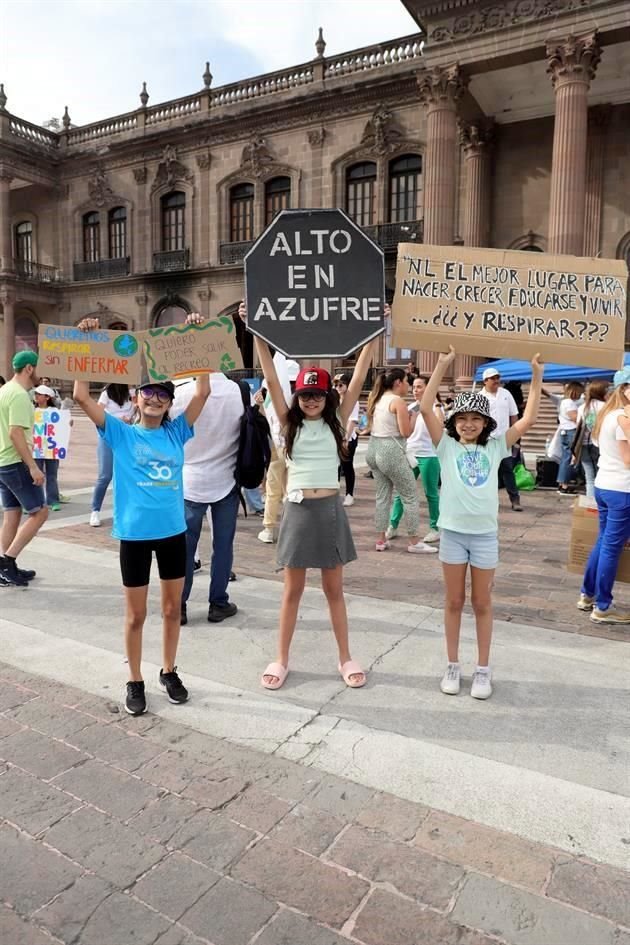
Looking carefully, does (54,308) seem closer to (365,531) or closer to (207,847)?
(365,531)

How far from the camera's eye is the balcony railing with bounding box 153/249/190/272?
1143 inches

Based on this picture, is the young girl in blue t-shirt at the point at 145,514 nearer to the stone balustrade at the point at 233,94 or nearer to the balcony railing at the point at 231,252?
the stone balustrade at the point at 233,94

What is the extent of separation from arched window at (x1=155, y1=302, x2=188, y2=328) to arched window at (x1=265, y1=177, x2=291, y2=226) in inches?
220

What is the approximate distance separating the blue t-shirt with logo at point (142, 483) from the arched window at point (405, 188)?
901 inches

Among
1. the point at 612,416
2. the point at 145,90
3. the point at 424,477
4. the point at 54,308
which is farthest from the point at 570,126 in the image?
the point at 54,308

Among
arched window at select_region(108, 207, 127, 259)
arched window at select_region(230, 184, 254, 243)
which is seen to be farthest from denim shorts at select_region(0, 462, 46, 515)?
arched window at select_region(108, 207, 127, 259)

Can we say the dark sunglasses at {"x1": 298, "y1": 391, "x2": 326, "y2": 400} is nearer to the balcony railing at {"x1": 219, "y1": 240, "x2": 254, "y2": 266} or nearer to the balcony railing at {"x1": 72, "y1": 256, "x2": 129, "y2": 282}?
the balcony railing at {"x1": 219, "y1": 240, "x2": 254, "y2": 266}

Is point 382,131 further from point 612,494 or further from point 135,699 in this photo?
point 135,699

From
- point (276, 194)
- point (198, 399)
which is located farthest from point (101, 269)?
point (198, 399)

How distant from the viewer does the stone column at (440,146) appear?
18.2 metres

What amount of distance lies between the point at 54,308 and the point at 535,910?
35.2 meters

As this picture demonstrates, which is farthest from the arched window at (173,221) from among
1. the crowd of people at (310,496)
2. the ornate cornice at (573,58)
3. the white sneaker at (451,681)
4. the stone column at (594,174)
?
the white sneaker at (451,681)

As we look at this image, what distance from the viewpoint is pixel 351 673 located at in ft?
Answer: 12.5

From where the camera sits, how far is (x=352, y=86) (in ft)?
79.2
